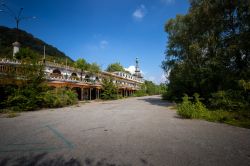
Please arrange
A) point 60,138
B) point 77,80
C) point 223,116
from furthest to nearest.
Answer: point 77,80, point 223,116, point 60,138

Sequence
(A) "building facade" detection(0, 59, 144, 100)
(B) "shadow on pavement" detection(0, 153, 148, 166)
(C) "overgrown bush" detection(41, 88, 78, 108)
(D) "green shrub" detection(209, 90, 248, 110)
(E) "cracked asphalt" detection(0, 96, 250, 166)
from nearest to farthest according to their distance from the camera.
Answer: (B) "shadow on pavement" detection(0, 153, 148, 166) < (E) "cracked asphalt" detection(0, 96, 250, 166) < (D) "green shrub" detection(209, 90, 248, 110) < (A) "building facade" detection(0, 59, 144, 100) < (C) "overgrown bush" detection(41, 88, 78, 108)

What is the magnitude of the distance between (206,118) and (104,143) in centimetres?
735

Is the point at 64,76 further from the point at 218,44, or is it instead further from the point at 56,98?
the point at 218,44

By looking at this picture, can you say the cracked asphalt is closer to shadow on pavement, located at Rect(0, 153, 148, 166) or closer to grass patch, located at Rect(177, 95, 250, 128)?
shadow on pavement, located at Rect(0, 153, 148, 166)

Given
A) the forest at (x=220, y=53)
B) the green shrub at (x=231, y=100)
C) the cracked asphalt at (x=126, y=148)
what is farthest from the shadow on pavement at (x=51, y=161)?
the green shrub at (x=231, y=100)

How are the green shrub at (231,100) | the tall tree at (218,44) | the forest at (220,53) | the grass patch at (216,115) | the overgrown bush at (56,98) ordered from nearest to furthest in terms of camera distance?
the grass patch at (216,115) < the green shrub at (231,100) < the forest at (220,53) < the tall tree at (218,44) < the overgrown bush at (56,98)

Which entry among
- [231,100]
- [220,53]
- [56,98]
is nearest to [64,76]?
[56,98]

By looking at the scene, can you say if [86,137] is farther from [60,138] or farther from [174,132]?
[174,132]

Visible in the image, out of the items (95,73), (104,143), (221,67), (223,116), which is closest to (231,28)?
(221,67)

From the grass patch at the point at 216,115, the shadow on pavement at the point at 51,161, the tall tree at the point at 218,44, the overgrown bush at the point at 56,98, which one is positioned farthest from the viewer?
the overgrown bush at the point at 56,98

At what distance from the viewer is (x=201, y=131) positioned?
6.59 m

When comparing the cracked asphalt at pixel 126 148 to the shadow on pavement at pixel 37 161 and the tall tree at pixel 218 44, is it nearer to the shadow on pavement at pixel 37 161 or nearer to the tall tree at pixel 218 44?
the shadow on pavement at pixel 37 161

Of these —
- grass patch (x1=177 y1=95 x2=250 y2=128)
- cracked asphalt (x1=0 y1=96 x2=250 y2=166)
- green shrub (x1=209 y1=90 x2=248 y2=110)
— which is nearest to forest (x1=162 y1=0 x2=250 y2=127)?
green shrub (x1=209 y1=90 x2=248 y2=110)

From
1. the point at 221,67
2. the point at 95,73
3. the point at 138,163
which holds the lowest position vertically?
the point at 138,163
